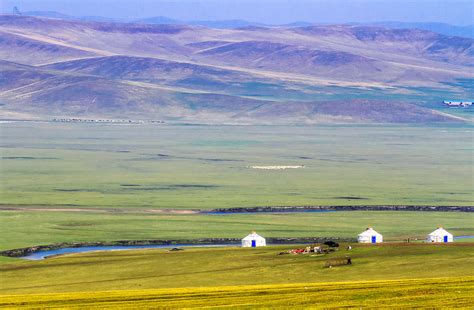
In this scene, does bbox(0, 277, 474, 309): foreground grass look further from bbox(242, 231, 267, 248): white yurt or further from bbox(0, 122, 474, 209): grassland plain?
bbox(0, 122, 474, 209): grassland plain

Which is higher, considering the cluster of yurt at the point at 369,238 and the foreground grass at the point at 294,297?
the cluster of yurt at the point at 369,238

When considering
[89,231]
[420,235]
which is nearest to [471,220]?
[420,235]

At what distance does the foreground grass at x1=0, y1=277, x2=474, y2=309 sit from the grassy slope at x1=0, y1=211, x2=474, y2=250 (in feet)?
87.5

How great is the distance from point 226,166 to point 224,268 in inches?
2579

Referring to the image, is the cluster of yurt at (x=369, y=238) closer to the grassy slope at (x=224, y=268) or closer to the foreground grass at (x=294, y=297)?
the grassy slope at (x=224, y=268)

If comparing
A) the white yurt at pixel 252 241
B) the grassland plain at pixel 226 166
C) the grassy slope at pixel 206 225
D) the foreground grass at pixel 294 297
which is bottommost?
the foreground grass at pixel 294 297

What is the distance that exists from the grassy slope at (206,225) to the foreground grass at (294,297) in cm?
2667

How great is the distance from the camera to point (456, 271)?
45781 millimetres

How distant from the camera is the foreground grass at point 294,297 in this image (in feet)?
112

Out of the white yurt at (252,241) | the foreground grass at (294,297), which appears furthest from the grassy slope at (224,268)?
the foreground grass at (294,297)

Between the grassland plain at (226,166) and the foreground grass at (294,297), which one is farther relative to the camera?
the grassland plain at (226,166)

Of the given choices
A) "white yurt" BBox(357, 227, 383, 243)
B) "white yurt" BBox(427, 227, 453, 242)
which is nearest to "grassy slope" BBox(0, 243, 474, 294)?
"white yurt" BBox(357, 227, 383, 243)

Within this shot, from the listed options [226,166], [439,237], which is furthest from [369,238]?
[226,166]

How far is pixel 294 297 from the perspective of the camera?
3603cm
